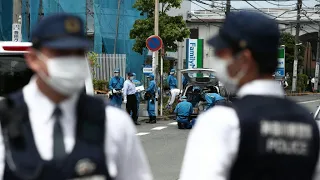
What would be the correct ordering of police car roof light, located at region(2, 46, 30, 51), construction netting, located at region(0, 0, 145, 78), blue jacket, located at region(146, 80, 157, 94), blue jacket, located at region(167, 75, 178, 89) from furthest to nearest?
construction netting, located at region(0, 0, 145, 78) → blue jacket, located at region(167, 75, 178, 89) → blue jacket, located at region(146, 80, 157, 94) → police car roof light, located at region(2, 46, 30, 51)

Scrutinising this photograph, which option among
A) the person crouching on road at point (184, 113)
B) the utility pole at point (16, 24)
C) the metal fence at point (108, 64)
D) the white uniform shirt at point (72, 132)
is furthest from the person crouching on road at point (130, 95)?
the white uniform shirt at point (72, 132)

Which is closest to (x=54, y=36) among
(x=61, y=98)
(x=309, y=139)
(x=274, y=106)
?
(x=61, y=98)

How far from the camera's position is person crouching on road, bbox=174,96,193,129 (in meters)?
16.7

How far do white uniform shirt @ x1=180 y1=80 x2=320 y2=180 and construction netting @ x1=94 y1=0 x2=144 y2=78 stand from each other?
27725 millimetres

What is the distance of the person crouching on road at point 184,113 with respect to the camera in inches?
656

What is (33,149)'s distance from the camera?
7.84 feet

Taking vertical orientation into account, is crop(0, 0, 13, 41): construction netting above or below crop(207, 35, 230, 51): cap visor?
above

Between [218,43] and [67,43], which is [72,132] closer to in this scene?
[67,43]

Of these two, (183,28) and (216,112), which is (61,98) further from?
(183,28)

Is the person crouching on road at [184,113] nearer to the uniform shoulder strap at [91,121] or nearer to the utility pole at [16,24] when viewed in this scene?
the utility pole at [16,24]

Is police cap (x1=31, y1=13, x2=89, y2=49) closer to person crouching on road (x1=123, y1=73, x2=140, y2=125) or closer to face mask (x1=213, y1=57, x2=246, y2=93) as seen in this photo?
face mask (x1=213, y1=57, x2=246, y2=93)

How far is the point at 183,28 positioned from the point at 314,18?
26255 mm

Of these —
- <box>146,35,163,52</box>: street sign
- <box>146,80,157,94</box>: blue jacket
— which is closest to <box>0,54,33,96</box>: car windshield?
<box>146,80,157,94</box>: blue jacket

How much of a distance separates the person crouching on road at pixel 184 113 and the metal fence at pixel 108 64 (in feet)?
39.1
